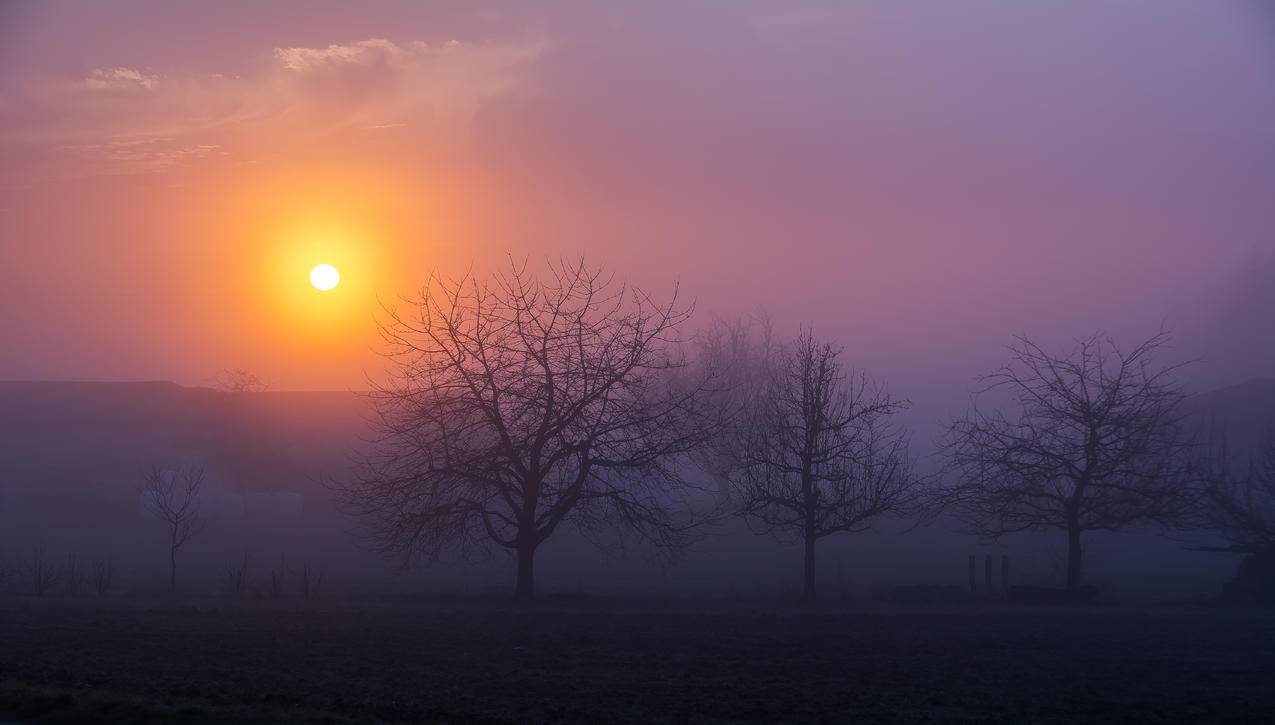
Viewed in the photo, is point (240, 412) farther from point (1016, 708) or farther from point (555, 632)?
point (1016, 708)

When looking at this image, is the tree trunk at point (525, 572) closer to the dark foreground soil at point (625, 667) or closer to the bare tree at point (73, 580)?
the dark foreground soil at point (625, 667)

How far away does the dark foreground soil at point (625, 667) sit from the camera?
12352 millimetres

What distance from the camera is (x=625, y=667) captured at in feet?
52.4

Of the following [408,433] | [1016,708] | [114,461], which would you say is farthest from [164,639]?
[114,461]

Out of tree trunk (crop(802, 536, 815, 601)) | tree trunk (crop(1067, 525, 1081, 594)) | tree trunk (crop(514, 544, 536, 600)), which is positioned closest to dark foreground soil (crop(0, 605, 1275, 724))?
tree trunk (crop(514, 544, 536, 600))

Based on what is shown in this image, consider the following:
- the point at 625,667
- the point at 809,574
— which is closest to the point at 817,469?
the point at 809,574

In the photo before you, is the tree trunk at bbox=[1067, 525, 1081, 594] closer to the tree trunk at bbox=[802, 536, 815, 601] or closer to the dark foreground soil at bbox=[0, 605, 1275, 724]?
the dark foreground soil at bbox=[0, 605, 1275, 724]

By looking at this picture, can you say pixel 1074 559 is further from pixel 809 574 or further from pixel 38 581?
pixel 38 581

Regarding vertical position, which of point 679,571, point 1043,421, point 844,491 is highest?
point 1043,421

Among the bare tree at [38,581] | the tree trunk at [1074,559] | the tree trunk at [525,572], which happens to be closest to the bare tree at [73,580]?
the bare tree at [38,581]

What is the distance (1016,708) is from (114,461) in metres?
71.4

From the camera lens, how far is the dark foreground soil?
486 inches

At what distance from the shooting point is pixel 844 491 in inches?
1162

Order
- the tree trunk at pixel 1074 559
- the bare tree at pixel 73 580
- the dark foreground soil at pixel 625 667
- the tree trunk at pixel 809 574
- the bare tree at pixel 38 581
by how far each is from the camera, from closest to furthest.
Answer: the dark foreground soil at pixel 625 667, the bare tree at pixel 38 581, the bare tree at pixel 73 580, the tree trunk at pixel 809 574, the tree trunk at pixel 1074 559
